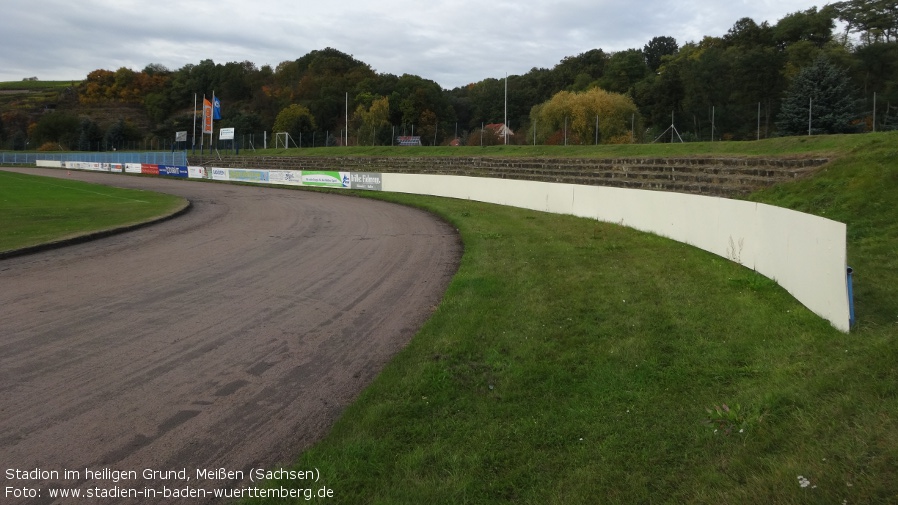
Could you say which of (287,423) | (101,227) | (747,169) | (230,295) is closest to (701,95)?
(747,169)

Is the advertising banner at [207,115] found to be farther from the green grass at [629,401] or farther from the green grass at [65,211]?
the green grass at [629,401]

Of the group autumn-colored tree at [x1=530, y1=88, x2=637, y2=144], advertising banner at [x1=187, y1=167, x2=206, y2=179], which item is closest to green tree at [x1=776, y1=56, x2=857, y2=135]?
autumn-colored tree at [x1=530, y1=88, x2=637, y2=144]

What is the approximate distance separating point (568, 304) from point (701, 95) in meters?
52.2

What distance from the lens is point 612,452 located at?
4762 mm

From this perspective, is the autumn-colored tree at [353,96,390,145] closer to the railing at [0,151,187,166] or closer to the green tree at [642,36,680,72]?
the railing at [0,151,187,166]

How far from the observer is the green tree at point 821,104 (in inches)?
1300

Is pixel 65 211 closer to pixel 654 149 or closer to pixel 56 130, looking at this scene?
pixel 654 149

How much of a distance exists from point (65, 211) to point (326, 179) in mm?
19839

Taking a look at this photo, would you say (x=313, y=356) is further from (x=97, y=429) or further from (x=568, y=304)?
(x=568, y=304)

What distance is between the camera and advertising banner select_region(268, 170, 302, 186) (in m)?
45.0

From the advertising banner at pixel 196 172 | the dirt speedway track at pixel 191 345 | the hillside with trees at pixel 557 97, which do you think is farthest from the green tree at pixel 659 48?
the dirt speedway track at pixel 191 345

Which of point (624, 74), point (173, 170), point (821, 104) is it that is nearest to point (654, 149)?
point (821, 104)

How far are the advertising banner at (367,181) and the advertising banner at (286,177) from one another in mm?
5910

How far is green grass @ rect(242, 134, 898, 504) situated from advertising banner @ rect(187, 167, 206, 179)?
167 feet
